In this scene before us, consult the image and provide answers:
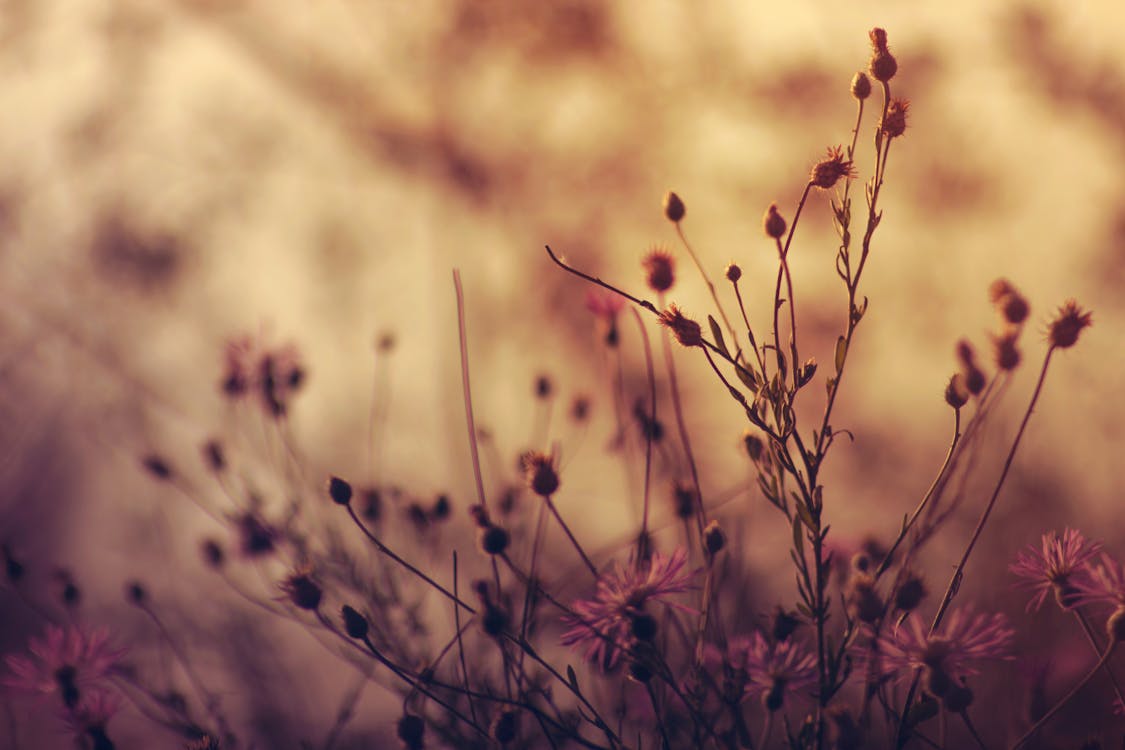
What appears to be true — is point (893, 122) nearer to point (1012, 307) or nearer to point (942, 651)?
point (1012, 307)

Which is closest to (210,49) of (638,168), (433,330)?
(433,330)

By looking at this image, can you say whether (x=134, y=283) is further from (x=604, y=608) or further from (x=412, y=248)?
(x=604, y=608)

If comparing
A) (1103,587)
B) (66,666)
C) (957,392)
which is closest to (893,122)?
(957,392)

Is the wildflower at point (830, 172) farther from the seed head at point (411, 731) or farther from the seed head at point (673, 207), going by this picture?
the seed head at point (411, 731)

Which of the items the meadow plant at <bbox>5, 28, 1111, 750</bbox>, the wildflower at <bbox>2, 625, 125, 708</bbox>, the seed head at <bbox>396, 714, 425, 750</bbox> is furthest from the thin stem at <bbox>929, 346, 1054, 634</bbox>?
the wildflower at <bbox>2, 625, 125, 708</bbox>

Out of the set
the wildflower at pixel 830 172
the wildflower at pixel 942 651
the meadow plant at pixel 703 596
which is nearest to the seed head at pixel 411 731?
the meadow plant at pixel 703 596

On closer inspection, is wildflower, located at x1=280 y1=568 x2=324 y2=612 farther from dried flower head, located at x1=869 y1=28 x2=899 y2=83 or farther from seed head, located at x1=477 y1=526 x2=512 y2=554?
dried flower head, located at x1=869 y1=28 x2=899 y2=83
